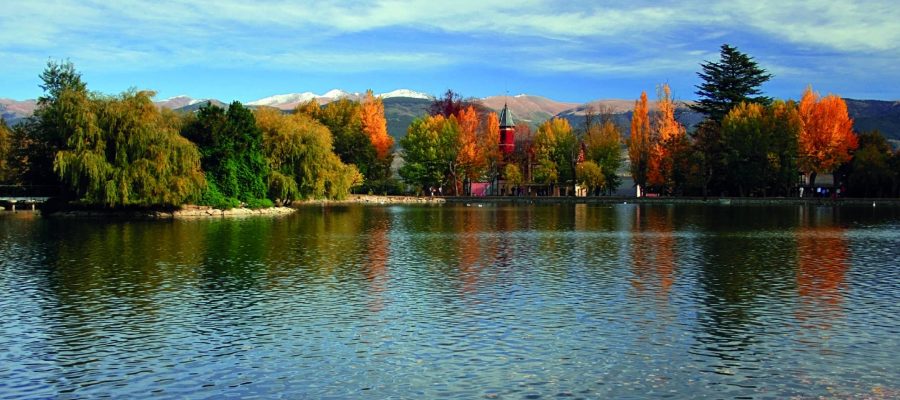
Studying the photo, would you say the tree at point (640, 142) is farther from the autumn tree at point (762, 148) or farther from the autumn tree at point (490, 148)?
the autumn tree at point (490, 148)

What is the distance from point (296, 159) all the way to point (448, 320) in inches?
2688

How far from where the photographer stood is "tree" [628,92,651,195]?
11238 centimetres

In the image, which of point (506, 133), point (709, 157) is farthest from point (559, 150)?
point (709, 157)

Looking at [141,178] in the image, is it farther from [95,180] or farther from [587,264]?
[587,264]

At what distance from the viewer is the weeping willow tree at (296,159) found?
85562 mm

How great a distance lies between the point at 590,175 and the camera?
395ft

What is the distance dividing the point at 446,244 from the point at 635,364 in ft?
91.3

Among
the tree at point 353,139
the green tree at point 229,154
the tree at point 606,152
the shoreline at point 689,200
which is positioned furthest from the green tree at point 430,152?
the green tree at point 229,154

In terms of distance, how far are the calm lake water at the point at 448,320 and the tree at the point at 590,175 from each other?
249ft

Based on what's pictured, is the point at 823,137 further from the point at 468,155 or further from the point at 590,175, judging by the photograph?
the point at 468,155

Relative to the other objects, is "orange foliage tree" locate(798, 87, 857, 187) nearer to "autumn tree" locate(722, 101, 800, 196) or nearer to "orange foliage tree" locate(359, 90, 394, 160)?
"autumn tree" locate(722, 101, 800, 196)

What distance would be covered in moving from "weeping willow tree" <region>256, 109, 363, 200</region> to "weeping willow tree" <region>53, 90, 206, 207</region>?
16.8m

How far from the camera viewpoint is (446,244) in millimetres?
44812

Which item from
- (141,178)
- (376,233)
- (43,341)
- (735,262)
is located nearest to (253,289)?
(43,341)
